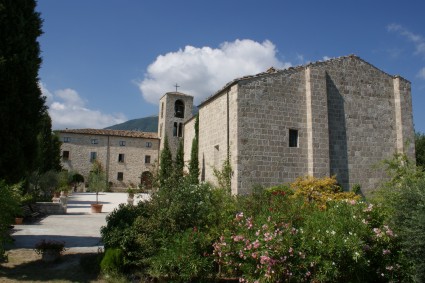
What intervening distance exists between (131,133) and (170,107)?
24.8 ft

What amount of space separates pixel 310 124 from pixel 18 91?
12.8 metres

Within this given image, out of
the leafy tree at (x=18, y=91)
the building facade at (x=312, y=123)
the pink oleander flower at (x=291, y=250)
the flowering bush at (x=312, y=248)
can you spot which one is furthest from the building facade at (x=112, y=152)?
the pink oleander flower at (x=291, y=250)

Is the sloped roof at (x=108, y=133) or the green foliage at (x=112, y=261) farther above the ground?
the sloped roof at (x=108, y=133)

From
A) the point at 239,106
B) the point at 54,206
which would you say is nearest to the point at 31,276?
the point at 239,106

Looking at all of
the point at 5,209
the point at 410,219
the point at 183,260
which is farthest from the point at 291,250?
Result: the point at 5,209

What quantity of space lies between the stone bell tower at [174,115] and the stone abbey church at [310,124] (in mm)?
23426

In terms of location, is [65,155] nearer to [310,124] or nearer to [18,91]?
[310,124]

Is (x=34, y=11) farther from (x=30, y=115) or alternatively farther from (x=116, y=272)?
(x=116, y=272)

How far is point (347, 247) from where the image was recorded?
233 inches

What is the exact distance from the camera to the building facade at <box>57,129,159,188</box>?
44.2 metres

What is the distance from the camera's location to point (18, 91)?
827 cm

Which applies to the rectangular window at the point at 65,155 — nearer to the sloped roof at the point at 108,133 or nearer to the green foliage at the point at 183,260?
the sloped roof at the point at 108,133

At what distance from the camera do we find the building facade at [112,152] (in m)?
44.2

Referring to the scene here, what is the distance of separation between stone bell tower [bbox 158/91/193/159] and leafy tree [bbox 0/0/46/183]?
34.1 meters
